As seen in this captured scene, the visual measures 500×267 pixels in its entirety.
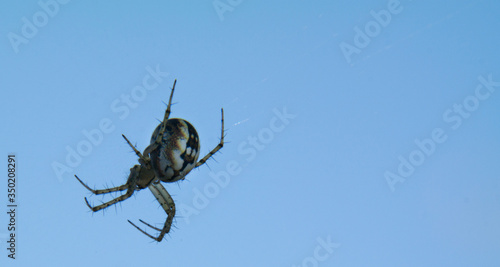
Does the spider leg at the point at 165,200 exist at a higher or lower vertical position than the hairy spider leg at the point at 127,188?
lower

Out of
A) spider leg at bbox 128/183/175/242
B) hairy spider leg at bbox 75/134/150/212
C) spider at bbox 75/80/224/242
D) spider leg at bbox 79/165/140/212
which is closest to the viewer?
spider at bbox 75/80/224/242

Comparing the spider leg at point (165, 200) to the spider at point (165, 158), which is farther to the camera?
the spider leg at point (165, 200)

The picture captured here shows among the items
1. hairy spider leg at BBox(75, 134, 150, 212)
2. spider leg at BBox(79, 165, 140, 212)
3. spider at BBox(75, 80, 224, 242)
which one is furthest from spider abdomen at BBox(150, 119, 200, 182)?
spider leg at BBox(79, 165, 140, 212)

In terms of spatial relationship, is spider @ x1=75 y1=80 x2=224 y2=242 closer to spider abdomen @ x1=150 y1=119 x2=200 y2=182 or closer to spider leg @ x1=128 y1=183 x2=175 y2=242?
spider abdomen @ x1=150 y1=119 x2=200 y2=182

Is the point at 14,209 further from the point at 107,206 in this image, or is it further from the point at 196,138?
the point at 196,138

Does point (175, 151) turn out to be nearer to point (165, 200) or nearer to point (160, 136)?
point (160, 136)

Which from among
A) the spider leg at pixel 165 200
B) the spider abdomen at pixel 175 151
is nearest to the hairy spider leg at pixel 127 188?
the spider abdomen at pixel 175 151

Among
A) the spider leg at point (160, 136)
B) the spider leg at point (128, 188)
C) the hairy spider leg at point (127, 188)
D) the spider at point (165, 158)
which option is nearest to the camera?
the spider leg at point (160, 136)

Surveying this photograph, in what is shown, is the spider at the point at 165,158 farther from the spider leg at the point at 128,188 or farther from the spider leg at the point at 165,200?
the spider leg at the point at 165,200
